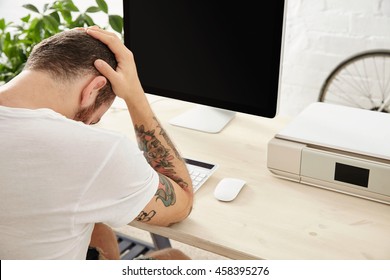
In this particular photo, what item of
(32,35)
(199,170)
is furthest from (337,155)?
(32,35)

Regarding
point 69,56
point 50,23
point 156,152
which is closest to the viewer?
point 69,56

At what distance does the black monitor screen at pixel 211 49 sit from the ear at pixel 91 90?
478 mm

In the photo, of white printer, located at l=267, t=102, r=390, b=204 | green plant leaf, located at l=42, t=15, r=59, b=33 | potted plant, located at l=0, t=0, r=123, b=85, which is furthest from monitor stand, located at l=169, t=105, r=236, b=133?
green plant leaf, located at l=42, t=15, r=59, b=33

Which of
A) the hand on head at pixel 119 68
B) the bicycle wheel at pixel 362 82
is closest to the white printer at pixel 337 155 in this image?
the hand on head at pixel 119 68

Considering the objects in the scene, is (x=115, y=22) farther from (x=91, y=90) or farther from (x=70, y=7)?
(x=91, y=90)

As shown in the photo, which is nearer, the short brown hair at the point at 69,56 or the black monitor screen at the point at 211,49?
the short brown hair at the point at 69,56

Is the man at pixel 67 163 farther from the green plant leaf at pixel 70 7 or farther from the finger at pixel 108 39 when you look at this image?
the green plant leaf at pixel 70 7

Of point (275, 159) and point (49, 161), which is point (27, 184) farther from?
point (275, 159)

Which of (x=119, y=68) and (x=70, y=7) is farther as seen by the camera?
(x=70, y=7)

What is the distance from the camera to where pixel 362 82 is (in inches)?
104

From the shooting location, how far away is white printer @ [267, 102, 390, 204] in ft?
3.94

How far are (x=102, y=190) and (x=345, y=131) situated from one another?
26.6 inches

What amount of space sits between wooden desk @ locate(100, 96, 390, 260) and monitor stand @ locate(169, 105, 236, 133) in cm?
16

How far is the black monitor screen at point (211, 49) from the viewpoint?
1.38 meters
